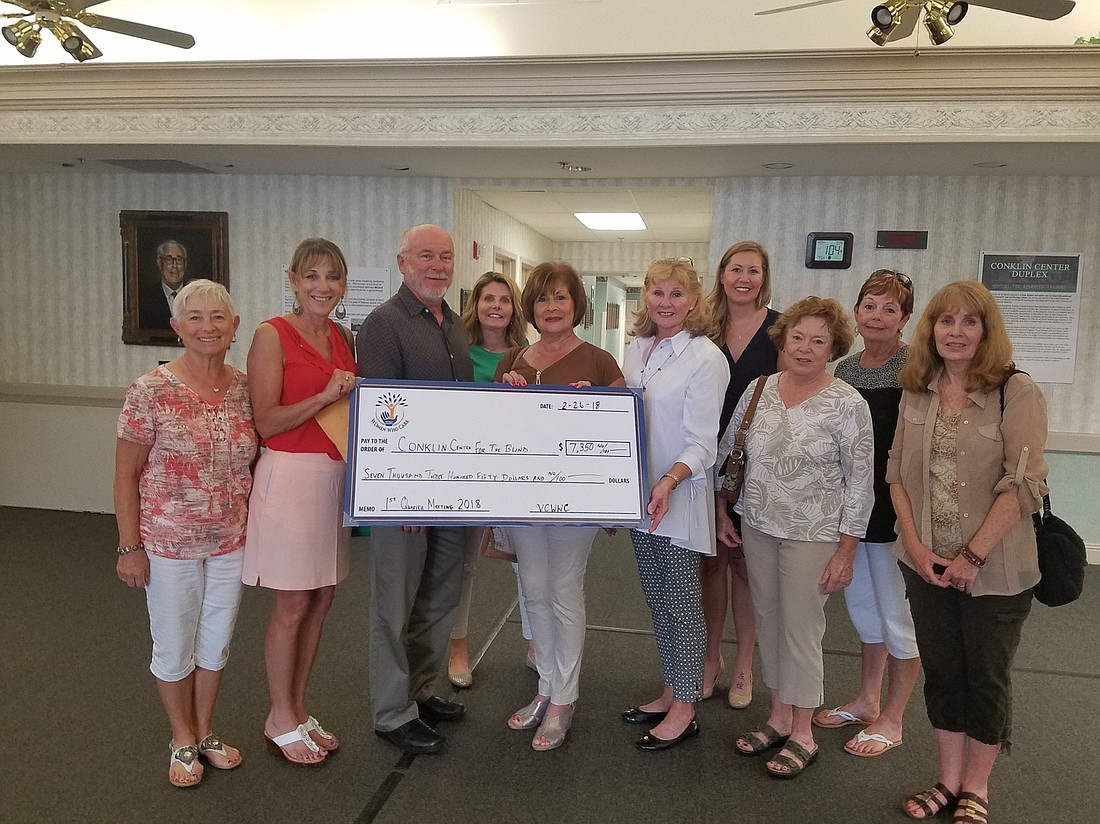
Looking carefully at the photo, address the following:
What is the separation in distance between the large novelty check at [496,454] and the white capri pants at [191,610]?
1.61 ft

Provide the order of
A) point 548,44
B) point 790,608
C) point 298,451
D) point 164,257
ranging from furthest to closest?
1. point 164,257
2. point 548,44
3. point 790,608
4. point 298,451

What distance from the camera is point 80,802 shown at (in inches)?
87.6

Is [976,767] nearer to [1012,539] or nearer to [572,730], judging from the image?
[1012,539]

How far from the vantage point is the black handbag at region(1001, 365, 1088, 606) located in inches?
80.1

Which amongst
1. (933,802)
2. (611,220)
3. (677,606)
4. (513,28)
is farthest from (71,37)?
(611,220)

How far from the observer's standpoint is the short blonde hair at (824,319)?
91.9 inches

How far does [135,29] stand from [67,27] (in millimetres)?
288

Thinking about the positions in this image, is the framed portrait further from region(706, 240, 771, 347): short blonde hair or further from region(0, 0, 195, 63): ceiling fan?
region(706, 240, 771, 347): short blonde hair

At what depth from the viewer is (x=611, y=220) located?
312 inches

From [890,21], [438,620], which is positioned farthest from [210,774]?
[890,21]

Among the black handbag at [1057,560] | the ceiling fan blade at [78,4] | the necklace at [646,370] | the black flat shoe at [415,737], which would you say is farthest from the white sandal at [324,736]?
the ceiling fan blade at [78,4]

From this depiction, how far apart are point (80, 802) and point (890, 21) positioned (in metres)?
4.06

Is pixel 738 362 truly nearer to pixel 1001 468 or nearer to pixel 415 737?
pixel 1001 468

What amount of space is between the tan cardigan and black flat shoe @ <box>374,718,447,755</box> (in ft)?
5.43
